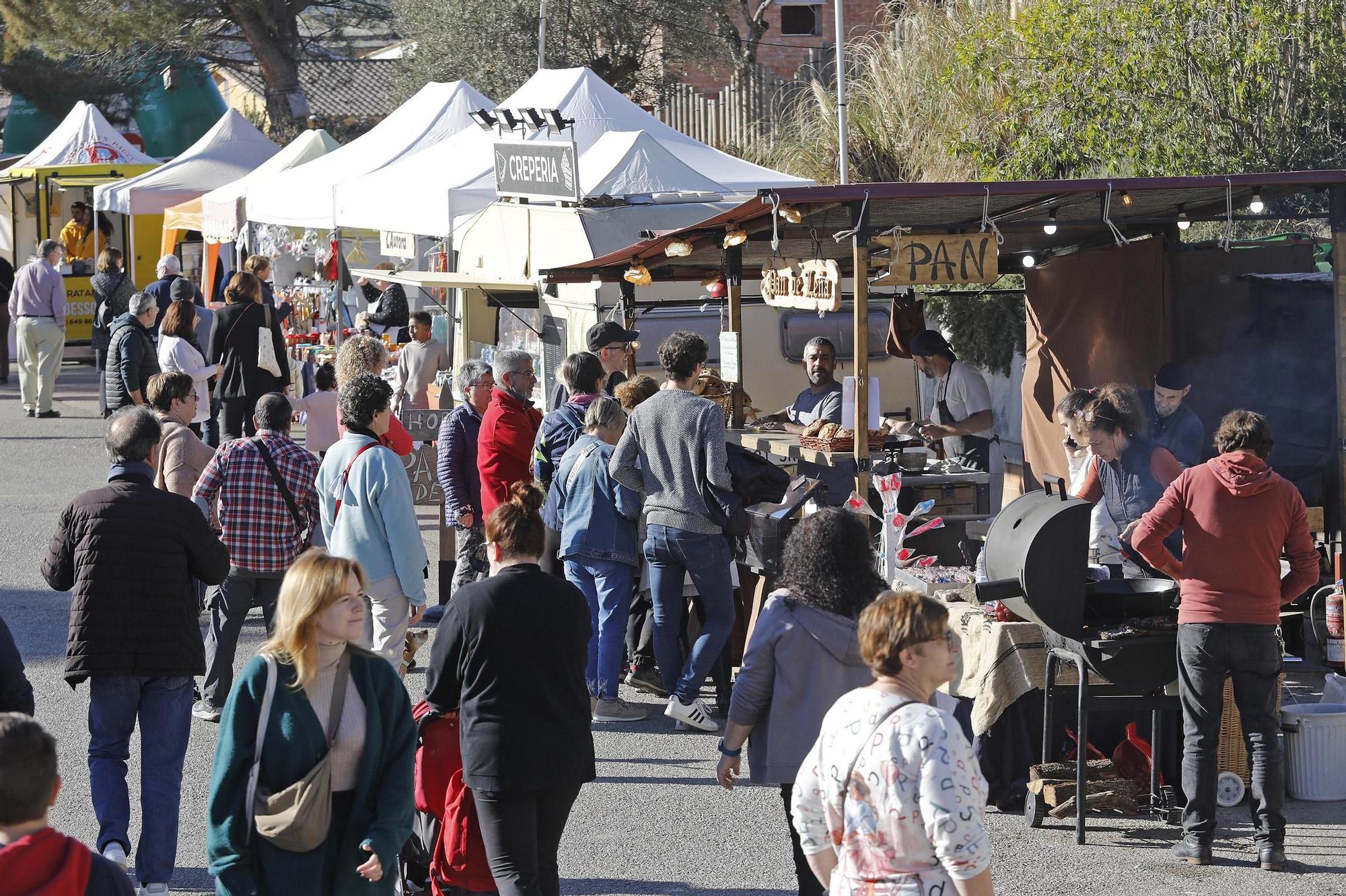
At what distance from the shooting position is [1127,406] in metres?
7.42

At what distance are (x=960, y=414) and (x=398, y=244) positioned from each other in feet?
25.5

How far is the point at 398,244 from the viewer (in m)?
16.4

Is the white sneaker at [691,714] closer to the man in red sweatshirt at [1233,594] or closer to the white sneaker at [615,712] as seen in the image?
the white sneaker at [615,712]

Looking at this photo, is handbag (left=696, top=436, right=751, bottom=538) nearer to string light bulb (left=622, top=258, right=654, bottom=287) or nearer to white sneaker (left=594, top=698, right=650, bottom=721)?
white sneaker (left=594, top=698, right=650, bottom=721)

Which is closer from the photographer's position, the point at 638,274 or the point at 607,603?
the point at 607,603

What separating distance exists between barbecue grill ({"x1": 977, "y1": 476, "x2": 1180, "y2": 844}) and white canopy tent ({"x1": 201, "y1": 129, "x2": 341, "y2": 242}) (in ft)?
47.6

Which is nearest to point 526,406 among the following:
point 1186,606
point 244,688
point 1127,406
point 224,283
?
point 1127,406

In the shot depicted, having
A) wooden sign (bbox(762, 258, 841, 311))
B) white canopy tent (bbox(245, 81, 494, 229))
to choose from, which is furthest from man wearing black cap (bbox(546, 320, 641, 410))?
white canopy tent (bbox(245, 81, 494, 229))

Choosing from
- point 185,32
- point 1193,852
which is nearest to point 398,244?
point 1193,852

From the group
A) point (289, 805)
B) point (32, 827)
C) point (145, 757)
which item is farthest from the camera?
Answer: point (145, 757)

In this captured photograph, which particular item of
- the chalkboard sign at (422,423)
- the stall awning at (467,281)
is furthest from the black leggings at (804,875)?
the stall awning at (467,281)

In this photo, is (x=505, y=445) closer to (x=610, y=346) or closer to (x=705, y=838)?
(x=610, y=346)

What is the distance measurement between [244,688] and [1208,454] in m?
7.32

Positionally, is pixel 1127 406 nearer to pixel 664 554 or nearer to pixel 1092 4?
pixel 664 554
